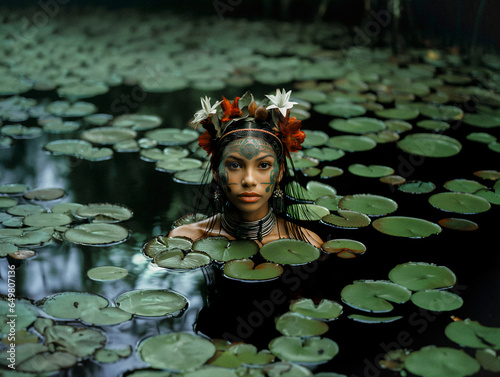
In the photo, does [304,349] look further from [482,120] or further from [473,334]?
[482,120]

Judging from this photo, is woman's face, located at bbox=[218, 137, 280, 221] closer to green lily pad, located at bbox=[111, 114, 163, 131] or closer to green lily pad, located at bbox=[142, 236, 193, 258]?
green lily pad, located at bbox=[142, 236, 193, 258]

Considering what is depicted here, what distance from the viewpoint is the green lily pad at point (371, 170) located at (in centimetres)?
382

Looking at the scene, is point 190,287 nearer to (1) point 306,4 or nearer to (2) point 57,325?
(2) point 57,325

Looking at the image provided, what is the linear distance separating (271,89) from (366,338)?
3.41 meters

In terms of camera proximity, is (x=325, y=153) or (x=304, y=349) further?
(x=325, y=153)

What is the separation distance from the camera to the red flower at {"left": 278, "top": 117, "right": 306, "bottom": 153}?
9.53ft

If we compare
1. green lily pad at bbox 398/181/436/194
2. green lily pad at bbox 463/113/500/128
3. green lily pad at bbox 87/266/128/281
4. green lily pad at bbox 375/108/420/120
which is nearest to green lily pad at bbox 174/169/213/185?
green lily pad at bbox 87/266/128/281

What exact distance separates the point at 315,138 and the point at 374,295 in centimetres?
189

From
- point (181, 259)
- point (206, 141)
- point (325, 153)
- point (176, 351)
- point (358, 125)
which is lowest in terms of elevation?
point (176, 351)

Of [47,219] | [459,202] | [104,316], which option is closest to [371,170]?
[459,202]

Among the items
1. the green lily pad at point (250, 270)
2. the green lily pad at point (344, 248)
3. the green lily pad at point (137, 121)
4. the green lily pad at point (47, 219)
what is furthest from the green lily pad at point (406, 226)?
the green lily pad at point (137, 121)

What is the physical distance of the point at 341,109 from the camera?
16.3 ft

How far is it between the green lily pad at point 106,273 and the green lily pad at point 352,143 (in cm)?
194

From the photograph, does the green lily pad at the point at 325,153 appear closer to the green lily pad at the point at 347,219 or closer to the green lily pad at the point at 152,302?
the green lily pad at the point at 347,219
